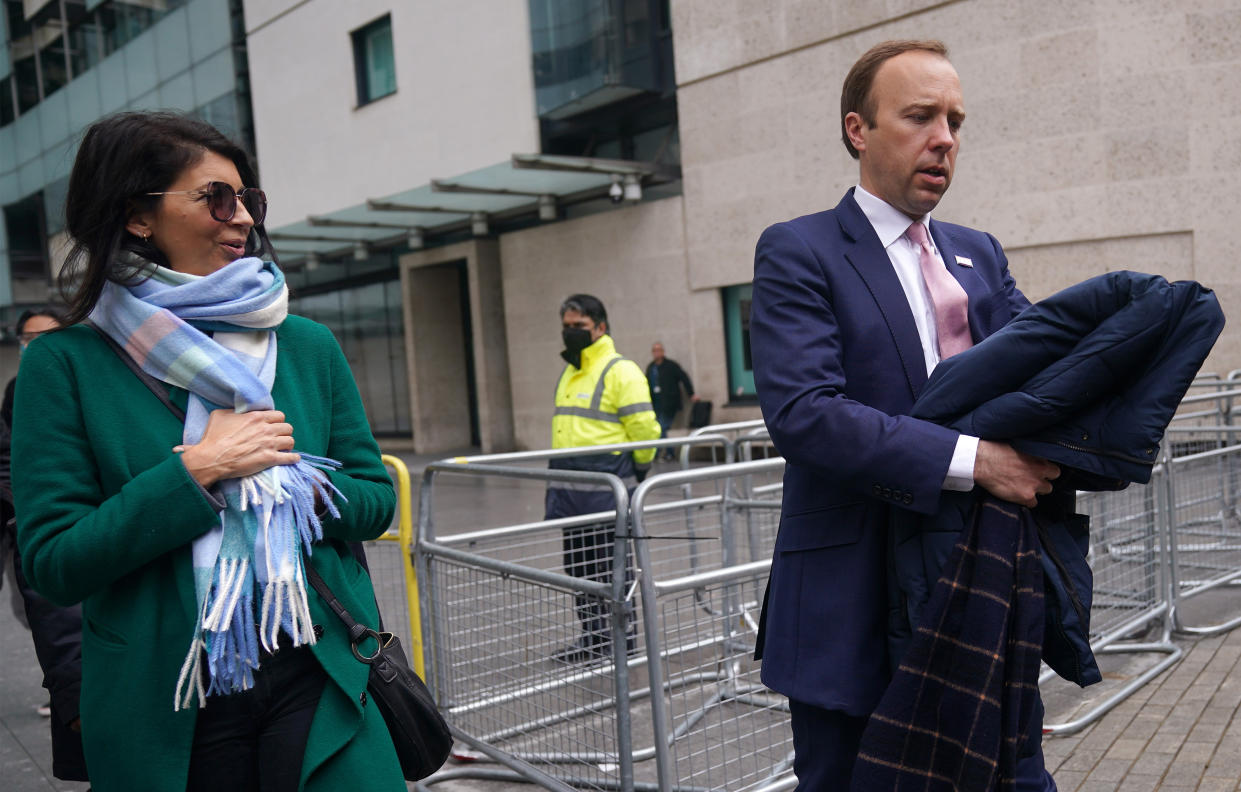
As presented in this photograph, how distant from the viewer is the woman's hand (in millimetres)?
1827

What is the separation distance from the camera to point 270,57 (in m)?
23.0

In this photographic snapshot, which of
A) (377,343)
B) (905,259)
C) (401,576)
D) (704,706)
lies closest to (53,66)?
(377,343)

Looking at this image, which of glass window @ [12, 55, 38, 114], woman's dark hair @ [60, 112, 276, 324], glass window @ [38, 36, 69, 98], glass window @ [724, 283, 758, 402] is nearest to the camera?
woman's dark hair @ [60, 112, 276, 324]

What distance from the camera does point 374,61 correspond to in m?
20.8

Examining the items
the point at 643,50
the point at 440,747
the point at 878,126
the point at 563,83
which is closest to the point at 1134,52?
the point at 643,50

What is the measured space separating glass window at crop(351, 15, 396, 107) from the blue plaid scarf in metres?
19.5

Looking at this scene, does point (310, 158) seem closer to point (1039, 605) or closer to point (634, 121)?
point (634, 121)

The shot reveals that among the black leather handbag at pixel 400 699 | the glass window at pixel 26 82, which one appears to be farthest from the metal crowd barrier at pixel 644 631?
the glass window at pixel 26 82

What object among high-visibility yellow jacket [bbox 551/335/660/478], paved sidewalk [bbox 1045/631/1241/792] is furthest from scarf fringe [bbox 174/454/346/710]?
high-visibility yellow jacket [bbox 551/335/660/478]

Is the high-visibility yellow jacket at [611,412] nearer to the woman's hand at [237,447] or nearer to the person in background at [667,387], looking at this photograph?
the woman's hand at [237,447]

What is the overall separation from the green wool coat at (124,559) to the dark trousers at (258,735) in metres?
0.04

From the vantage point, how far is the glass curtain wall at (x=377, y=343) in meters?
22.8

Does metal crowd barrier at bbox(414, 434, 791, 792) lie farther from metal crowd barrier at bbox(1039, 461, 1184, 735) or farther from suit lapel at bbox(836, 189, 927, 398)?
metal crowd barrier at bbox(1039, 461, 1184, 735)

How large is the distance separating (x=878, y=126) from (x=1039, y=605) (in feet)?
3.19
